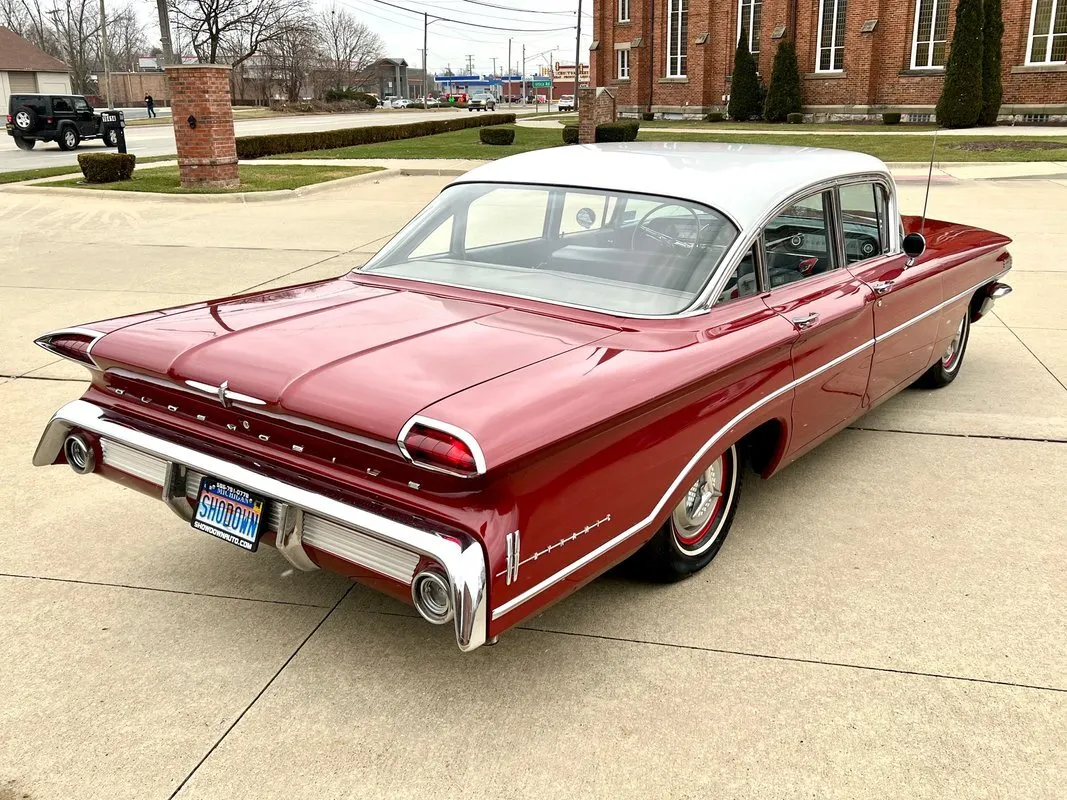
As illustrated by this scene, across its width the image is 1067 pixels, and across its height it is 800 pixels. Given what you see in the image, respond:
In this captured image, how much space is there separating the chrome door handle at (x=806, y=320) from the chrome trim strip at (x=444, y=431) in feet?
5.65

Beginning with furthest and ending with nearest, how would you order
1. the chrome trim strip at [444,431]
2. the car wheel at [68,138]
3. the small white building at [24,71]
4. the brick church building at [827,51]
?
the small white building at [24,71]
the brick church building at [827,51]
the car wheel at [68,138]
the chrome trim strip at [444,431]

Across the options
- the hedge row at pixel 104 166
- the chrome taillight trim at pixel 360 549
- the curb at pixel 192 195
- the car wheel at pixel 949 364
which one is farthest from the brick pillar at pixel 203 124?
the chrome taillight trim at pixel 360 549

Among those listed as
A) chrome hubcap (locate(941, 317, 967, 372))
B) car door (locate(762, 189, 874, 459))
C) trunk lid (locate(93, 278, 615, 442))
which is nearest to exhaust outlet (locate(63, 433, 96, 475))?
trunk lid (locate(93, 278, 615, 442))

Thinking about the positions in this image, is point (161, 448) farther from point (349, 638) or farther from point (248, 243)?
point (248, 243)

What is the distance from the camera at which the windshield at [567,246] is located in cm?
336

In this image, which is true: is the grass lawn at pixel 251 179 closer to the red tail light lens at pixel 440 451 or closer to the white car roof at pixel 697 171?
the white car roof at pixel 697 171

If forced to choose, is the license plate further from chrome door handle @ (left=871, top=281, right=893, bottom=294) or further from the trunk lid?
chrome door handle @ (left=871, top=281, right=893, bottom=294)

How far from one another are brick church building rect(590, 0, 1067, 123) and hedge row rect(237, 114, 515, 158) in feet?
34.8

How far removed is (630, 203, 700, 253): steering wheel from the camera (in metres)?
3.47

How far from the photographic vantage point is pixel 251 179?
54.9 ft

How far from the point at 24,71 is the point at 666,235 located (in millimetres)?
70015

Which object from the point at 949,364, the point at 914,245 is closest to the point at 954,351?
the point at 949,364

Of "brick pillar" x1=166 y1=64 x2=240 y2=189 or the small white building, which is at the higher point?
the small white building

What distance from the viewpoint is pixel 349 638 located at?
309 cm
